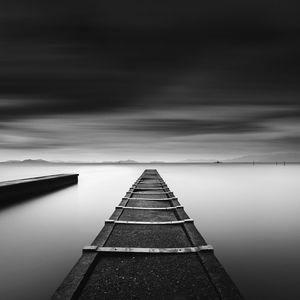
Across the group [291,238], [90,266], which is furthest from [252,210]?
[90,266]

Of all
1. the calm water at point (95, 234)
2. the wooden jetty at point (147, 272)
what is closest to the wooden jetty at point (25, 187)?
the calm water at point (95, 234)

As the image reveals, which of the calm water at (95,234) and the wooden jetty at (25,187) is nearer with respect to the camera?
the calm water at (95,234)

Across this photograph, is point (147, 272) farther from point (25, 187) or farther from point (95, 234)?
point (25, 187)

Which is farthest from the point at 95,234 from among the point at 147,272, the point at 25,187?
the point at 25,187

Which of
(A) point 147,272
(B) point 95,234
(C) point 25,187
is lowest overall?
(B) point 95,234

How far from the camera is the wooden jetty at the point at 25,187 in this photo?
15513 millimetres

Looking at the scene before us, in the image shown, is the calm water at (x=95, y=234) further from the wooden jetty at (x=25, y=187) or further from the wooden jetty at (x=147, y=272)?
the wooden jetty at (x=25, y=187)

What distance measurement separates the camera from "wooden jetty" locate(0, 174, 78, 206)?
15513 millimetres

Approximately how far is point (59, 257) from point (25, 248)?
1.59 m

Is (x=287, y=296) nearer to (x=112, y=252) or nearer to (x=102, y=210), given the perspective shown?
(x=112, y=252)

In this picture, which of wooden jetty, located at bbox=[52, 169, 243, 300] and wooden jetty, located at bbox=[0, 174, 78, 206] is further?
wooden jetty, located at bbox=[0, 174, 78, 206]

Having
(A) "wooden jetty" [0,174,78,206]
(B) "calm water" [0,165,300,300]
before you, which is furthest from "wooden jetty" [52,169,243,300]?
(A) "wooden jetty" [0,174,78,206]

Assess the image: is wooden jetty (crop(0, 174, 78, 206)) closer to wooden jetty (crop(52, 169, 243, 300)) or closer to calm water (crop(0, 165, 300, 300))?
calm water (crop(0, 165, 300, 300))

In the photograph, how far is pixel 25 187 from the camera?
1830 centimetres
